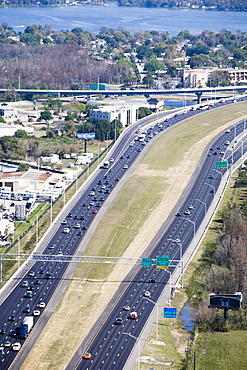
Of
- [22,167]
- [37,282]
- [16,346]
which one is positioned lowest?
[16,346]

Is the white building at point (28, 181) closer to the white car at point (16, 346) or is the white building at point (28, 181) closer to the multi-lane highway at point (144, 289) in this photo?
the multi-lane highway at point (144, 289)

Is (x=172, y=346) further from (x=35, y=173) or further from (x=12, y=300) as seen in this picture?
(x=35, y=173)

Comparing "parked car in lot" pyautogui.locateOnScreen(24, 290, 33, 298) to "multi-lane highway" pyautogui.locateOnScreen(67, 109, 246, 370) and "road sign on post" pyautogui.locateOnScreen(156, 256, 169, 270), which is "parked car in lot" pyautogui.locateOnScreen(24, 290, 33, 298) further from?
"road sign on post" pyautogui.locateOnScreen(156, 256, 169, 270)

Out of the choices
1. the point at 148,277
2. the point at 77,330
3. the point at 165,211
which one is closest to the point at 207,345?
the point at 77,330

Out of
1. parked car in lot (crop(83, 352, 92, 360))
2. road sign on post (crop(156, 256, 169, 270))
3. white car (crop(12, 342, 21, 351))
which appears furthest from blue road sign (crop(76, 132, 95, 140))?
parked car in lot (crop(83, 352, 92, 360))

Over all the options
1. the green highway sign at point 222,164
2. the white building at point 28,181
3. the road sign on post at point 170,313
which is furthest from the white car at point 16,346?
the green highway sign at point 222,164

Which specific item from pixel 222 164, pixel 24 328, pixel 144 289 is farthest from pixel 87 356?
pixel 222 164

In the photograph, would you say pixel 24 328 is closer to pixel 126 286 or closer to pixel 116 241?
pixel 126 286
